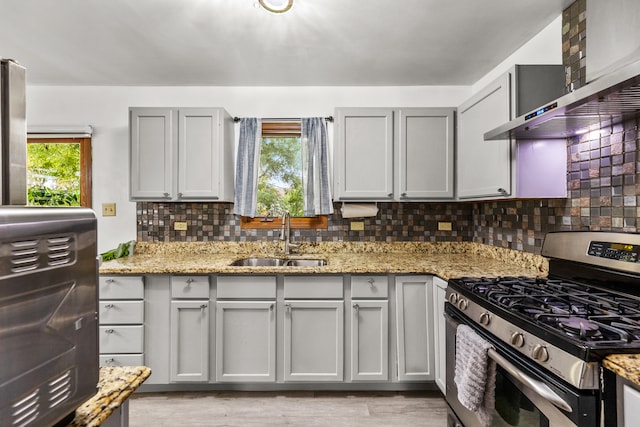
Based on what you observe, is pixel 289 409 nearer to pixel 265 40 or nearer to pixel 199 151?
pixel 199 151

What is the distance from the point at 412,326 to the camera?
7.64 ft

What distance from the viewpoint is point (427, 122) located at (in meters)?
2.71

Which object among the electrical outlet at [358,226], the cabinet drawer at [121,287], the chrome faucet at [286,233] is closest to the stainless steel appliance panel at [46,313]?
the cabinet drawer at [121,287]

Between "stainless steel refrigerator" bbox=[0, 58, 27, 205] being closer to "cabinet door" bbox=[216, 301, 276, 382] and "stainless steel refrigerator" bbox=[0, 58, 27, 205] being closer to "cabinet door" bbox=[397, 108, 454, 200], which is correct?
"cabinet door" bbox=[216, 301, 276, 382]

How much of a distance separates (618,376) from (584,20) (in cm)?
178

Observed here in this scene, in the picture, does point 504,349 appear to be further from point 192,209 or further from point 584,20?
point 192,209

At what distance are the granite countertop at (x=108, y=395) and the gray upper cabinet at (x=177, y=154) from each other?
200cm

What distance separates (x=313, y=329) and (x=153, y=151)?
182 centimetres

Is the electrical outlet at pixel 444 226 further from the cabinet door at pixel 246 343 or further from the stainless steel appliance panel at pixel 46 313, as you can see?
the stainless steel appliance panel at pixel 46 313

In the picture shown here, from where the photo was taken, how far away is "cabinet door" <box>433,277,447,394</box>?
85.8 inches

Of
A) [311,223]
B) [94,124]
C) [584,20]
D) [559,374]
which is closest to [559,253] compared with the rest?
[559,374]

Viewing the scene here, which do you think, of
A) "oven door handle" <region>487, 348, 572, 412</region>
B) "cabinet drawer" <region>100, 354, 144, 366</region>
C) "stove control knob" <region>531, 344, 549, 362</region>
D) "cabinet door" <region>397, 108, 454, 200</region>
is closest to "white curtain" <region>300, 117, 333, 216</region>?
"cabinet door" <region>397, 108, 454, 200</region>

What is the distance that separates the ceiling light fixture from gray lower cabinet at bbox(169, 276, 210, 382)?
65.5 inches

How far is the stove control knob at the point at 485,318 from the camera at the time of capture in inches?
56.6
